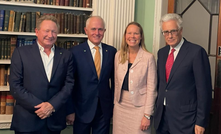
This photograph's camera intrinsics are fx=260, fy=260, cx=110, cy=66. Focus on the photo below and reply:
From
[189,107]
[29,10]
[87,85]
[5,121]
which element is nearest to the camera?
[189,107]

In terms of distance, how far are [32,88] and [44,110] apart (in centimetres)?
21

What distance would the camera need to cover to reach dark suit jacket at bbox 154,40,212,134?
1.99 meters

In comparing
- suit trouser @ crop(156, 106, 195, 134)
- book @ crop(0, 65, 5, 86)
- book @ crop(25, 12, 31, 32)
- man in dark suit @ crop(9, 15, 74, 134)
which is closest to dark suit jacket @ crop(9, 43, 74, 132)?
man in dark suit @ crop(9, 15, 74, 134)

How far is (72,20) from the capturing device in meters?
3.29

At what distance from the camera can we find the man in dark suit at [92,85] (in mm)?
2498

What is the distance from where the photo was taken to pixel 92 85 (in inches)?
98.7

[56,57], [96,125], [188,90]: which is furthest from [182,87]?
[56,57]

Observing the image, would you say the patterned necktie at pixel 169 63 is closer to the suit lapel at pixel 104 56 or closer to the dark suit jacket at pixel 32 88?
the suit lapel at pixel 104 56

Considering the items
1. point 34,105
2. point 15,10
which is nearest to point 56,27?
point 34,105

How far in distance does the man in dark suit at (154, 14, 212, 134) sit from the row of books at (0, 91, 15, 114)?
1.89 metres

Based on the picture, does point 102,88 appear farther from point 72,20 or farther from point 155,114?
point 72,20

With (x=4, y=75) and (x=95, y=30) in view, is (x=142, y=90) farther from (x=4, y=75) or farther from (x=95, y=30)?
(x=4, y=75)

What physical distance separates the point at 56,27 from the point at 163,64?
0.99 meters

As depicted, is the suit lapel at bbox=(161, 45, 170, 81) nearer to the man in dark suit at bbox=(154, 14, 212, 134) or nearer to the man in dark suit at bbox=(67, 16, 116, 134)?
the man in dark suit at bbox=(154, 14, 212, 134)
